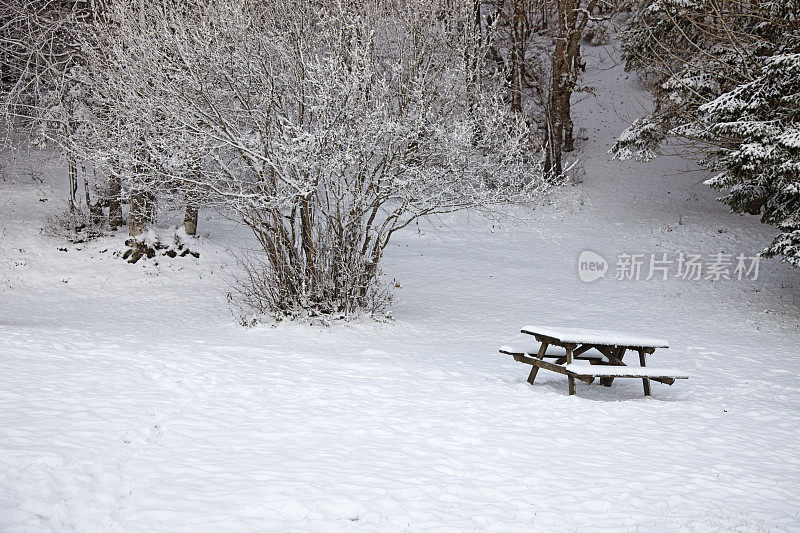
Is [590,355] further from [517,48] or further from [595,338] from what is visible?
Result: [517,48]

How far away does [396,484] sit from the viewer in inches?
179

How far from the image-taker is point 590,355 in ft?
27.7

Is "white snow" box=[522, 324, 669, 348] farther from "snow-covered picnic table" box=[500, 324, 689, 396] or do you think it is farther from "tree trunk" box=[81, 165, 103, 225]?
"tree trunk" box=[81, 165, 103, 225]

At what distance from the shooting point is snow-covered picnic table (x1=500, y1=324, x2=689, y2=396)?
735 centimetres

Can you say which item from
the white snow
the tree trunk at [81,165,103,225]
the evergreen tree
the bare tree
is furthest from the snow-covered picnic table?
the tree trunk at [81,165,103,225]

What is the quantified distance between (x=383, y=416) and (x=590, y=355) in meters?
3.48

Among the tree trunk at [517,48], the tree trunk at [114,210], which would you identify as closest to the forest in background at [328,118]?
the tree trunk at [114,210]

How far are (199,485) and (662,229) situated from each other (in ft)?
60.8

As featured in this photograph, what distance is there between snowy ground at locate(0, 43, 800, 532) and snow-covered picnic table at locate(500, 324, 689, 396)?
339 mm

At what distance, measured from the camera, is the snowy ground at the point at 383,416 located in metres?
4.13

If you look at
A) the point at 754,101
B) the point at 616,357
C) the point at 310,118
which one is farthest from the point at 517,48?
the point at 616,357

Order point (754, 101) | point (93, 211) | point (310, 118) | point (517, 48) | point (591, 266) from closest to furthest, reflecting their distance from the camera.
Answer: point (310, 118) → point (754, 101) → point (93, 211) → point (591, 266) → point (517, 48)

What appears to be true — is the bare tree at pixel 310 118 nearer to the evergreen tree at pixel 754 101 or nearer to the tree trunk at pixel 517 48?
the evergreen tree at pixel 754 101

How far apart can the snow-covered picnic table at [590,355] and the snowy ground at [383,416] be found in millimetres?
339
